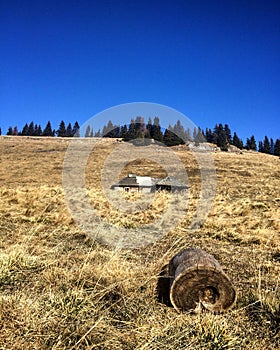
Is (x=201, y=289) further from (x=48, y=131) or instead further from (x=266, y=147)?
(x=48, y=131)

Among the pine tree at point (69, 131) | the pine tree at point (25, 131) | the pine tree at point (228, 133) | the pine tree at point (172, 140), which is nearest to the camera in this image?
the pine tree at point (172, 140)

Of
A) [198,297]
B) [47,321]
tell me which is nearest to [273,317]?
[198,297]

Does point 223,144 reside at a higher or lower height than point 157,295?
higher

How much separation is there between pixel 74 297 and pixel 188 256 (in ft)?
5.21

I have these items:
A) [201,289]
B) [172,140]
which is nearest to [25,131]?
[172,140]

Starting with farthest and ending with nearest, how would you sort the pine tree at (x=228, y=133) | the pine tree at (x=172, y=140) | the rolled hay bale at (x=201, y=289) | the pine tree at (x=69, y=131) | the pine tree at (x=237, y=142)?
1. the pine tree at (x=69, y=131)
2. the pine tree at (x=228, y=133)
3. the pine tree at (x=237, y=142)
4. the pine tree at (x=172, y=140)
5. the rolled hay bale at (x=201, y=289)

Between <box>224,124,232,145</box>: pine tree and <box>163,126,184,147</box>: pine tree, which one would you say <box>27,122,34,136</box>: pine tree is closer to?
<box>163,126,184,147</box>: pine tree

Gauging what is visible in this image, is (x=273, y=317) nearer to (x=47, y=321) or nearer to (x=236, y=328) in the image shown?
(x=236, y=328)

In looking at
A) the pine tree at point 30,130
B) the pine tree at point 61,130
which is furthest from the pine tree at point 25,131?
the pine tree at point 61,130

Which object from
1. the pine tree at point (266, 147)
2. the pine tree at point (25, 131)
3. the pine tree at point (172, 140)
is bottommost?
the pine tree at point (172, 140)

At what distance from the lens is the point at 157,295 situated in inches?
139

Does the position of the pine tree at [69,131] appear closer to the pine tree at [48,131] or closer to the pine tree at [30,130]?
the pine tree at [48,131]

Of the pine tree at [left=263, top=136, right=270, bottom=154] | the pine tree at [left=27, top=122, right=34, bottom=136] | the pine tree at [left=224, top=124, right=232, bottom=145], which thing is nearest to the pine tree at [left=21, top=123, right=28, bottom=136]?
the pine tree at [left=27, top=122, right=34, bottom=136]

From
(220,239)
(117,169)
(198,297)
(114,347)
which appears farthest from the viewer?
(117,169)
